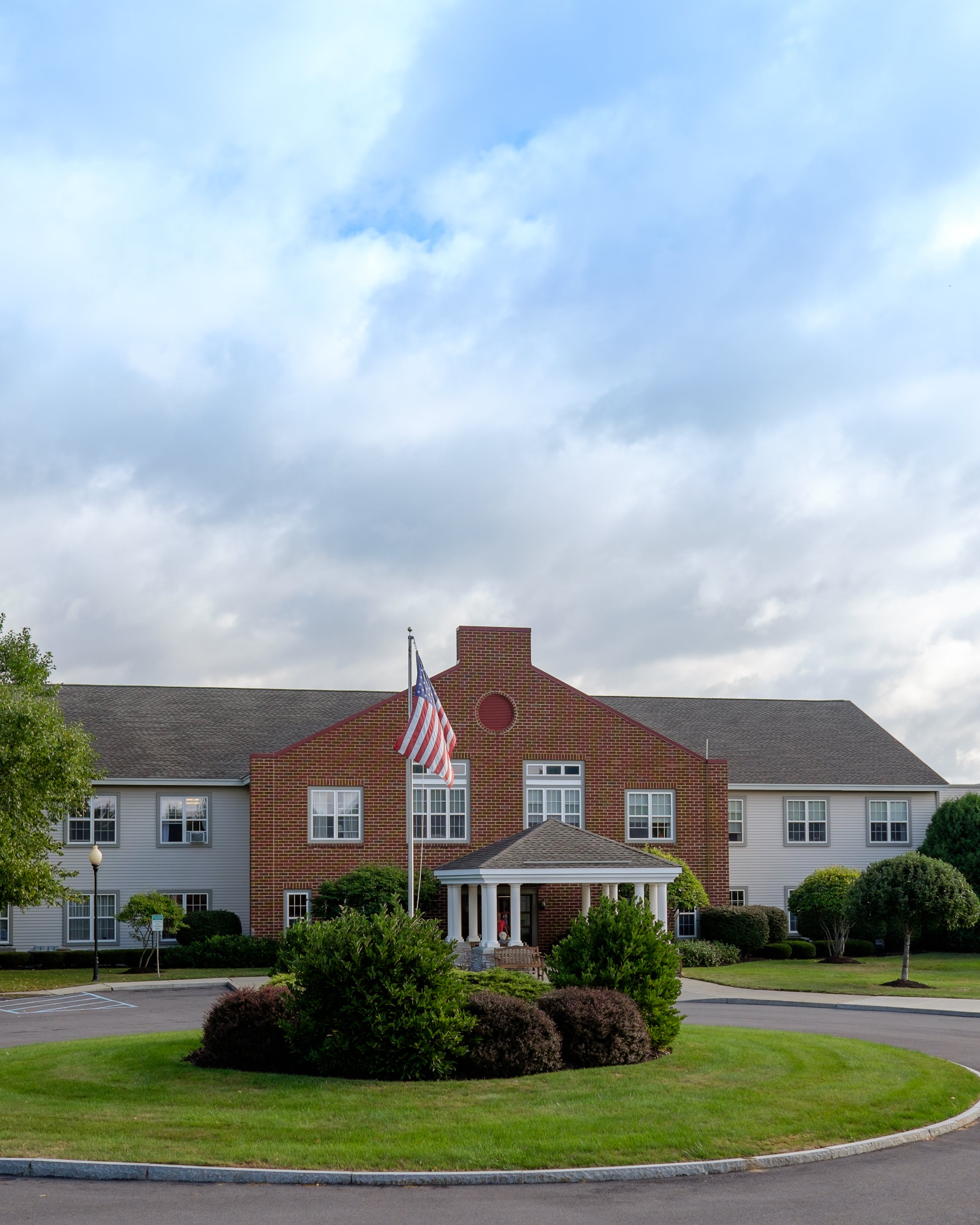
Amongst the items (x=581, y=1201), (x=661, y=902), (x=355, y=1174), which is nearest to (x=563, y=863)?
(x=661, y=902)

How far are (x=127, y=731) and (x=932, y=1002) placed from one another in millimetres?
28258

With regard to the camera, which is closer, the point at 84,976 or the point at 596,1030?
the point at 596,1030

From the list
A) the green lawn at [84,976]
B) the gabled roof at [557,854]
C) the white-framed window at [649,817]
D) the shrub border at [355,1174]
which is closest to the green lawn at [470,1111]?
the shrub border at [355,1174]

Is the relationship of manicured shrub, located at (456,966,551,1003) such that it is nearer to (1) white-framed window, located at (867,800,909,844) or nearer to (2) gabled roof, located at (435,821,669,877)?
(2) gabled roof, located at (435,821,669,877)

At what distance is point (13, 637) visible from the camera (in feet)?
139

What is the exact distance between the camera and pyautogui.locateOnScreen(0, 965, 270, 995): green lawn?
3419 centimetres

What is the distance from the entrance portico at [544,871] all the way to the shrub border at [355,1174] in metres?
24.0

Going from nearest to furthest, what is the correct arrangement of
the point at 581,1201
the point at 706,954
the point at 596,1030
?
the point at 581,1201
the point at 596,1030
the point at 706,954

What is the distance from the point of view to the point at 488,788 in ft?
139

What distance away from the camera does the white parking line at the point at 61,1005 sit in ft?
90.9

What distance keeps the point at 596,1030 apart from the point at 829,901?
27.9 m

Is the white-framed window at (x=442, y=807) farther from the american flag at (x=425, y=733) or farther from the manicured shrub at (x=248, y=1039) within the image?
the manicured shrub at (x=248, y=1039)

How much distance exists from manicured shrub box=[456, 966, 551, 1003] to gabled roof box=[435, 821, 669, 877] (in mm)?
17597

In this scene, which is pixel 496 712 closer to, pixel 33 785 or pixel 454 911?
pixel 454 911
